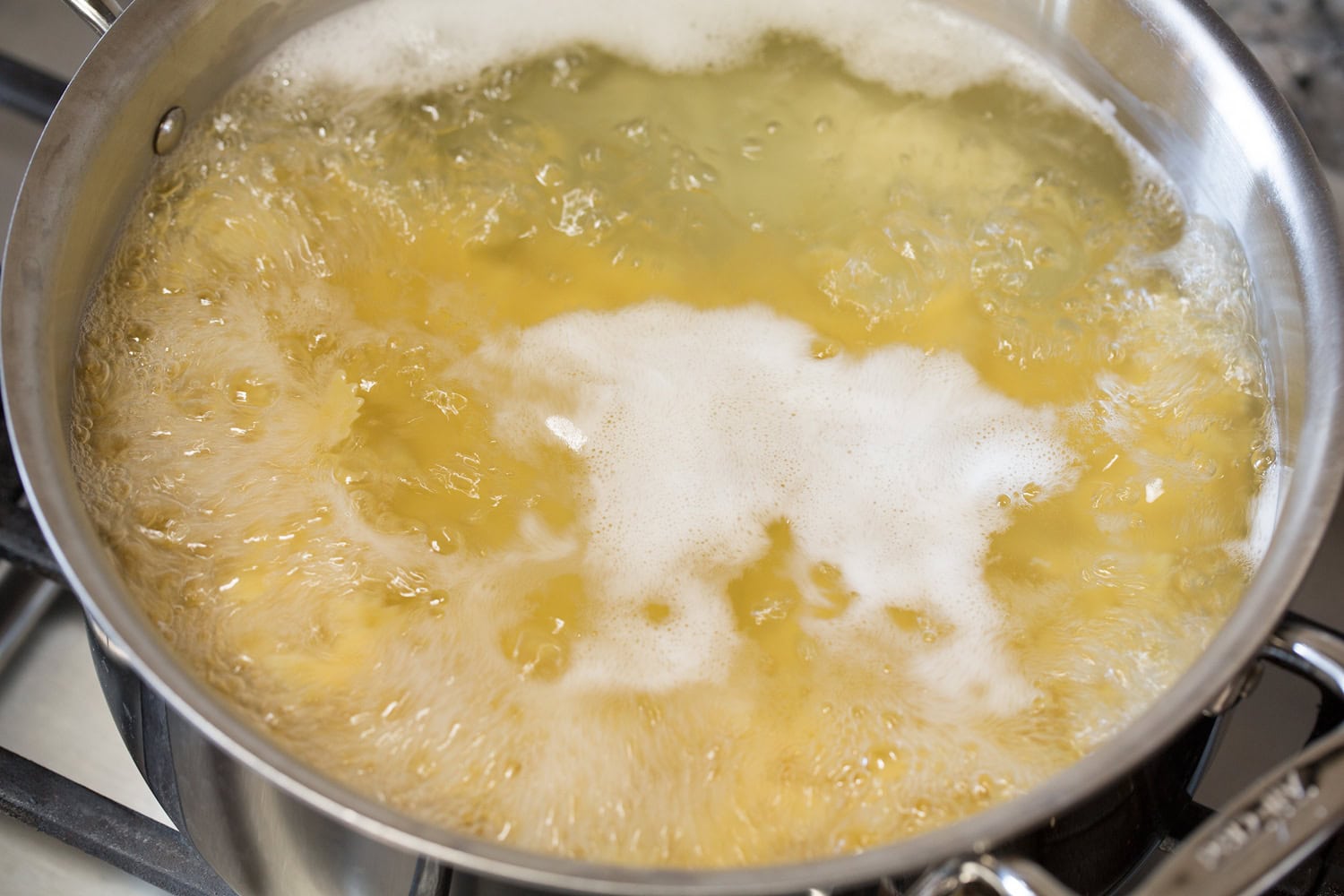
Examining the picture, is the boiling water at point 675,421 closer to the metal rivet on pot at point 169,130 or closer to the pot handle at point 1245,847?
Result: the metal rivet on pot at point 169,130

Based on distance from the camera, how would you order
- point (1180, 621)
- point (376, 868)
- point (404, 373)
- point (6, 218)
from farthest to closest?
point (6, 218), point (404, 373), point (1180, 621), point (376, 868)

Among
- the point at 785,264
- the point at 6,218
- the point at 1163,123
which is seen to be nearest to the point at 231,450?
the point at 785,264

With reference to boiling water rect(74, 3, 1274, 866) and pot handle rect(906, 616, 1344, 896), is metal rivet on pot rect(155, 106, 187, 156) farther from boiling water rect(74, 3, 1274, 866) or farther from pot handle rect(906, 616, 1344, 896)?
pot handle rect(906, 616, 1344, 896)

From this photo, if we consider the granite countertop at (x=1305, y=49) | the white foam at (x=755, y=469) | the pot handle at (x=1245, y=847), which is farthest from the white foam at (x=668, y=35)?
the pot handle at (x=1245, y=847)

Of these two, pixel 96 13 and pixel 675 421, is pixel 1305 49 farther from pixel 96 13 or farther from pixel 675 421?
pixel 96 13

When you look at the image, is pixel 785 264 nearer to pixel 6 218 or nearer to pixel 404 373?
pixel 404 373

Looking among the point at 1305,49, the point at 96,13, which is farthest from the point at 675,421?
the point at 1305,49

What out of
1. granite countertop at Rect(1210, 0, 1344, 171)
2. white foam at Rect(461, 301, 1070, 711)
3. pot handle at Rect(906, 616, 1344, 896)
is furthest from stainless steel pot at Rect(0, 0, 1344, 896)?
granite countertop at Rect(1210, 0, 1344, 171)
